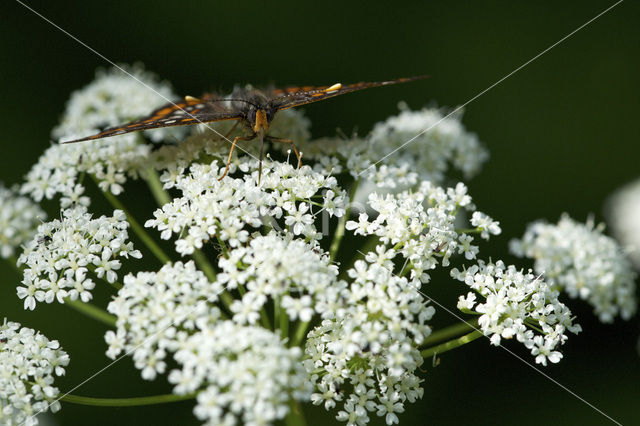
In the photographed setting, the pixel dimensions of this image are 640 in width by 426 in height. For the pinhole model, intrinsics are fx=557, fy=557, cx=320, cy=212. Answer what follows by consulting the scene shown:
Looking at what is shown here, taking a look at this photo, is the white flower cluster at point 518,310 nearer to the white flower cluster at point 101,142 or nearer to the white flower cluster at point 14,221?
the white flower cluster at point 101,142

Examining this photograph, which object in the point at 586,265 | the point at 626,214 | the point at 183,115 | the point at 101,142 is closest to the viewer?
the point at 183,115

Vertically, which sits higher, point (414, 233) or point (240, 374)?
point (414, 233)

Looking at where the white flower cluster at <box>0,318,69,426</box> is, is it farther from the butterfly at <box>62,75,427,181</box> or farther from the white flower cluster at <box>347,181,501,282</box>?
the white flower cluster at <box>347,181,501,282</box>

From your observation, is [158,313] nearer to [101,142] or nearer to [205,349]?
[205,349]

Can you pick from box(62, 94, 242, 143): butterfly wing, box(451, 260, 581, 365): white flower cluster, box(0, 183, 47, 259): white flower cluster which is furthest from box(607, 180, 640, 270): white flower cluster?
box(0, 183, 47, 259): white flower cluster

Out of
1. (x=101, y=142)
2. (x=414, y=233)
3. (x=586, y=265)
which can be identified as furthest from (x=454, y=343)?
(x=101, y=142)

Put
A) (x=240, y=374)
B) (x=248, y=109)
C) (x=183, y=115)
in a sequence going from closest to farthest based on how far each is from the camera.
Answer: (x=240, y=374) → (x=183, y=115) → (x=248, y=109)

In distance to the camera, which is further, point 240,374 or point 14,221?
point 14,221

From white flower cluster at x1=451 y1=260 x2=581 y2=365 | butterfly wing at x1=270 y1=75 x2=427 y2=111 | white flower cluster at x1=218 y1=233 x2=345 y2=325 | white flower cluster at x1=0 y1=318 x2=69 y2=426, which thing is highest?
butterfly wing at x1=270 y1=75 x2=427 y2=111
